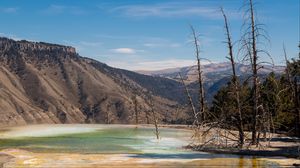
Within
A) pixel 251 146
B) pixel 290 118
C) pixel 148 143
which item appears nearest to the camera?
pixel 251 146

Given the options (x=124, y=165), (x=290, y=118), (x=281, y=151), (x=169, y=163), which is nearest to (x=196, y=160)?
(x=169, y=163)

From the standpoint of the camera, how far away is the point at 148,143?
33281 millimetres

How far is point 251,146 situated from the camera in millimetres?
28109

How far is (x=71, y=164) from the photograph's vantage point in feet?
72.0

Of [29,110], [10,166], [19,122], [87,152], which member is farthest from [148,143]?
[29,110]

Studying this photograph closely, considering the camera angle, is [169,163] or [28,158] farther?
[28,158]

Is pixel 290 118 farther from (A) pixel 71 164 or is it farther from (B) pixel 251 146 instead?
(A) pixel 71 164

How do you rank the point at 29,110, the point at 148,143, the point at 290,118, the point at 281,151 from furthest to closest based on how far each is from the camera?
the point at 29,110 → the point at 290,118 → the point at 148,143 → the point at 281,151

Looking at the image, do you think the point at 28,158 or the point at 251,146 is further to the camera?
the point at 251,146

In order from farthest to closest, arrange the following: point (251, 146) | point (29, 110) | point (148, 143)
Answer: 1. point (29, 110)
2. point (148, 143)
3. point (251, 146)

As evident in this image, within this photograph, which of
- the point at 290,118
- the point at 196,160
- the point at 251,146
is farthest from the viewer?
the point at 290,118

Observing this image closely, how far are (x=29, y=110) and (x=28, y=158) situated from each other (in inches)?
6970

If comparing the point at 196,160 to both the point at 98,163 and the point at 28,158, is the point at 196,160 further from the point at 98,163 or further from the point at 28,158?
the point at 28,158

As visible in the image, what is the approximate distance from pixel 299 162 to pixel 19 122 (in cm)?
16388
